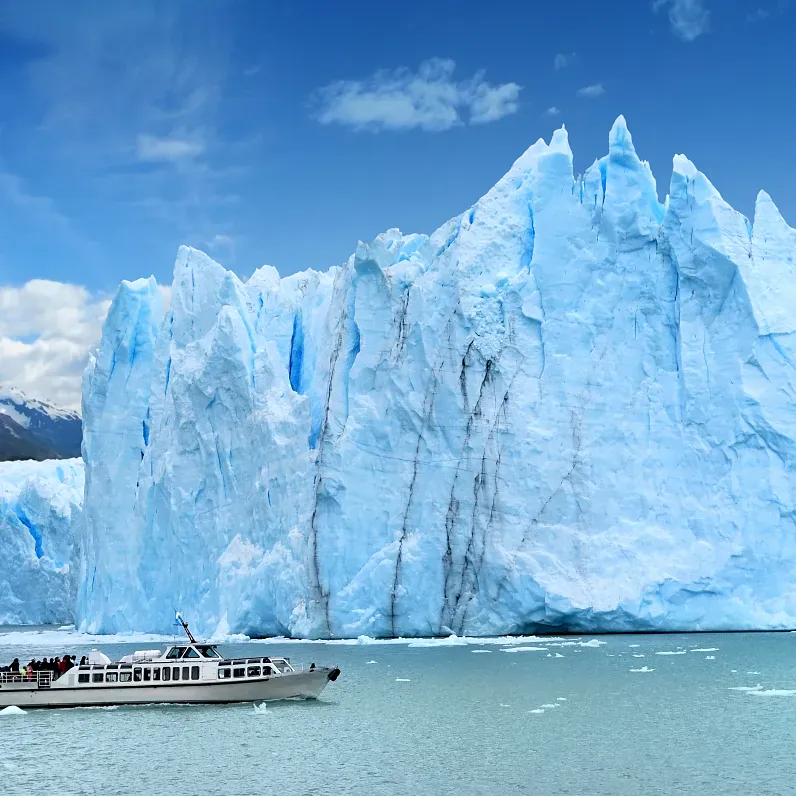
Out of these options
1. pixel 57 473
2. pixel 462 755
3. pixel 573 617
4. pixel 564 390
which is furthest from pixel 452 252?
pixel 57 473

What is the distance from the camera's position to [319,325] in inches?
1136

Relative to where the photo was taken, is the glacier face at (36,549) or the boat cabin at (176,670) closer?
the boat cabin at (176,670)

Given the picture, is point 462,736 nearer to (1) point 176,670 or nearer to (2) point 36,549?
(1) point 176,670

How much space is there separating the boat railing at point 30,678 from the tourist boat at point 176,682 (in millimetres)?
20

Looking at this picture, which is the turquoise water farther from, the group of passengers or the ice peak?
the ice peak

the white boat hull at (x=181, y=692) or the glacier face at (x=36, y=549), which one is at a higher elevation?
the glacier face at (x=36, y=549)

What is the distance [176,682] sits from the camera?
57.3ft

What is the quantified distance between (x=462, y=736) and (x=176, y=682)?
541 centimetres

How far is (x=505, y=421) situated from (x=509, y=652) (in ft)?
16.9

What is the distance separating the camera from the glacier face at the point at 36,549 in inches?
1607

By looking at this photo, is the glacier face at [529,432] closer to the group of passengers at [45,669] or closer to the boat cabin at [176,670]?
the boat cabin at [176,670]

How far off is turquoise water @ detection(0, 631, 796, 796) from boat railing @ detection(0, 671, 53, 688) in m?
0.51

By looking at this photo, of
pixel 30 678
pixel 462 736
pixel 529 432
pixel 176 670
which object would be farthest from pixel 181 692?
pixel 529 432

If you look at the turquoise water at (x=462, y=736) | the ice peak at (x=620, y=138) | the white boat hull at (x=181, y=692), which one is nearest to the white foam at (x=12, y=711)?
the white boat hull at (x=181, y=692)
